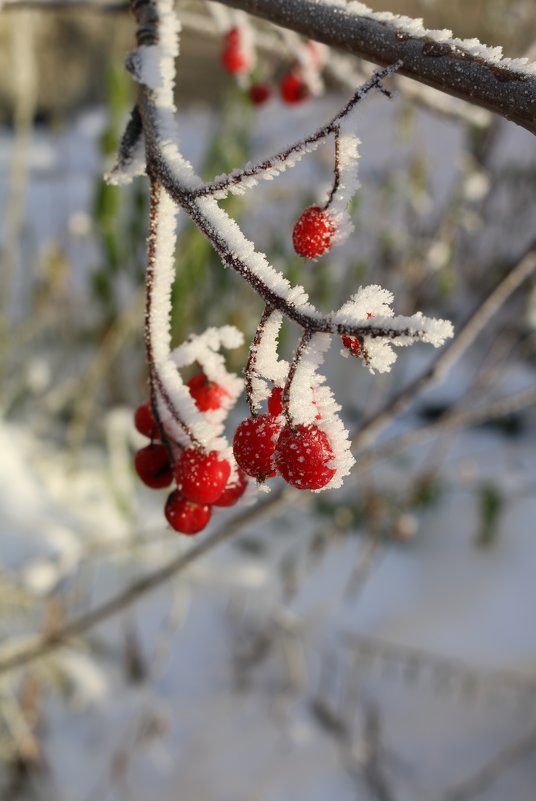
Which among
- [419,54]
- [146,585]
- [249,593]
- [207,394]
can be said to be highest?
[419,54]

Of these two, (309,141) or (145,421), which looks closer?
(309,141)

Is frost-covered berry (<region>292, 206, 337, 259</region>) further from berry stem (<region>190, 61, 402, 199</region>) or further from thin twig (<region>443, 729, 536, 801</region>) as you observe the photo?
thin twig (<region>443, 729, 536, 801</region>)

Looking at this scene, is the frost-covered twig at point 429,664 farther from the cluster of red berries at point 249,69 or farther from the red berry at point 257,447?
the red berry at point 257,447

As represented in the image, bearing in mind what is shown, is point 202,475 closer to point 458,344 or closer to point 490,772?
point 458,344

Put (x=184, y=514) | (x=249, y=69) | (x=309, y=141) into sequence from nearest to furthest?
(x=309, y=141) < (x=184, y=514) < (x=249, y=69)

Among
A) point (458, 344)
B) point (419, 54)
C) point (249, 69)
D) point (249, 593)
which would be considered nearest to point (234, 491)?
point (419, 54)
